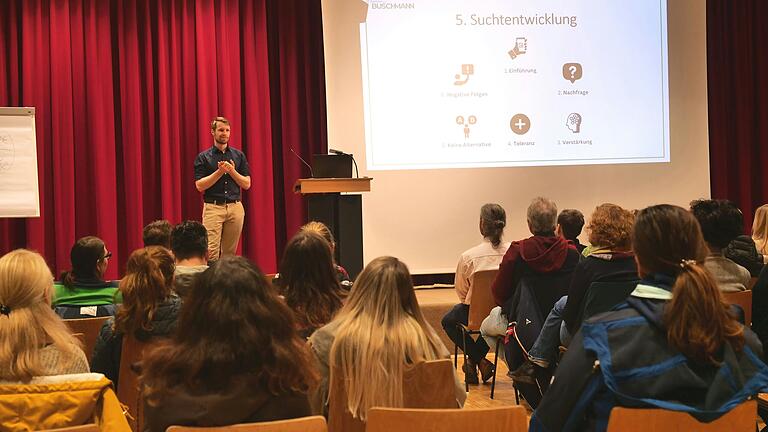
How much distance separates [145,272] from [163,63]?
15.6 feet

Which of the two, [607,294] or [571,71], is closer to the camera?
[607,294]

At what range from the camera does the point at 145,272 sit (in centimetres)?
295

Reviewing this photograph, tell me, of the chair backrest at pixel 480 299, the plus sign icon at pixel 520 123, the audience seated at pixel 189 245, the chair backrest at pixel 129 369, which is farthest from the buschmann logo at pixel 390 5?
the chair backrest at pixel 129 369

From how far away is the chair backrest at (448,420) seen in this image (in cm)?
189

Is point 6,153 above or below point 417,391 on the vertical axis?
above

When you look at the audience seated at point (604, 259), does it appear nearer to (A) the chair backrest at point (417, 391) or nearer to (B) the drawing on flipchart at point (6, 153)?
(A) the chair backrest at point (417, 391)

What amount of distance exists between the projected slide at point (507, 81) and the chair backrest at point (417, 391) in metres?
4.76

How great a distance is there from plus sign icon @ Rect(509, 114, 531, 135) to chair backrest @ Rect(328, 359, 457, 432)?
16.4 feet

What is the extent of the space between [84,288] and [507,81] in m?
4.51

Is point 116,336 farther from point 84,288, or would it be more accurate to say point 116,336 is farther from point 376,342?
point 376,342

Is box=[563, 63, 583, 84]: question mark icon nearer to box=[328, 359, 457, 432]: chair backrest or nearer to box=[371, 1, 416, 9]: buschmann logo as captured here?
box=[371, 1, 416, 9]: buschmann logo

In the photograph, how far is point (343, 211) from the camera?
6203 mm

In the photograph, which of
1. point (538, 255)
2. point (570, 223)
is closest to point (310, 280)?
point (538, 255)

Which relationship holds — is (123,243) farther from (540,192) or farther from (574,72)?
(574,72)
